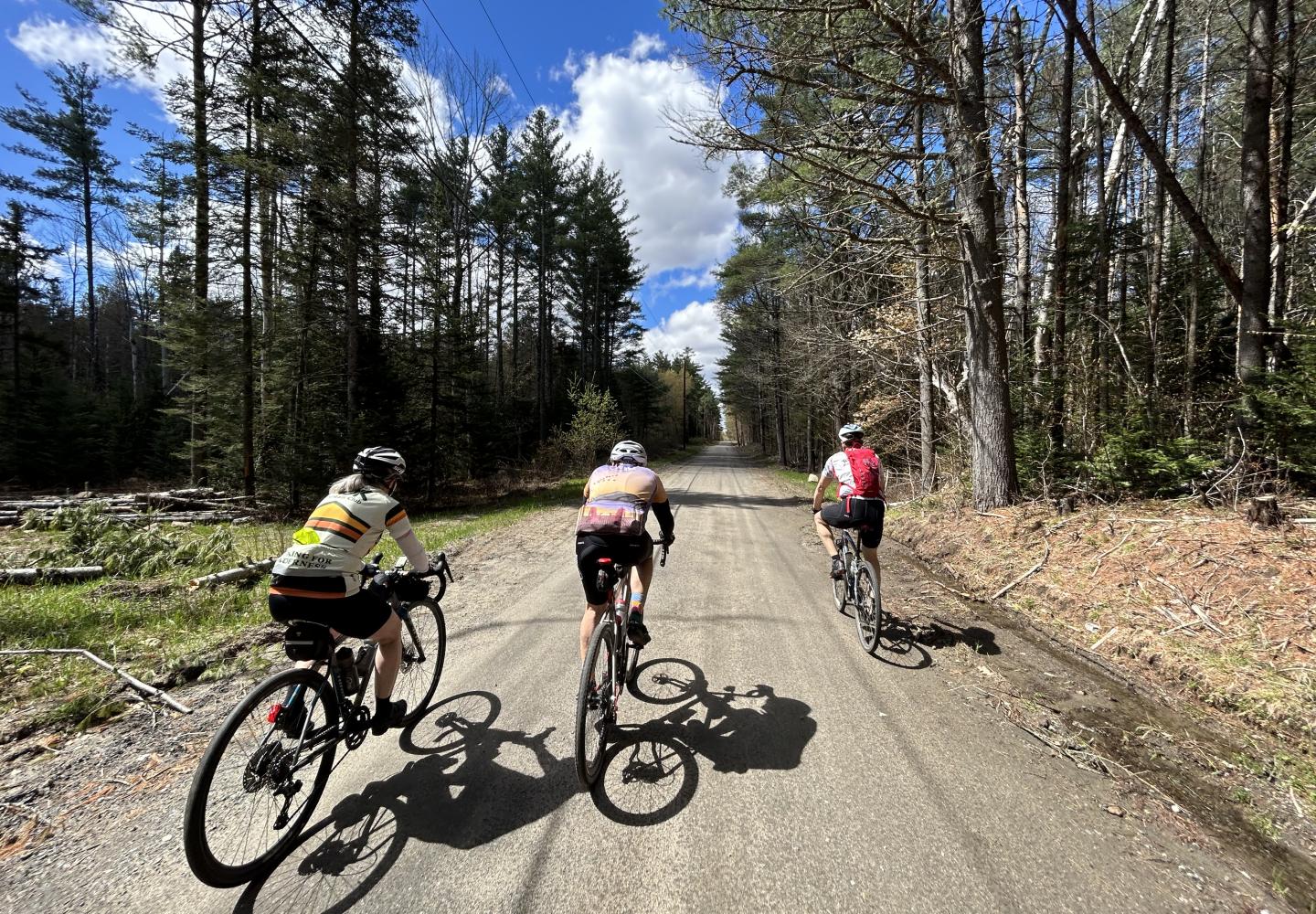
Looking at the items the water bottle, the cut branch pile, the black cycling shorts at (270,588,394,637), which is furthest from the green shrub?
the cut branch pile

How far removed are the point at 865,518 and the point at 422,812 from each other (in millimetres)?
3821

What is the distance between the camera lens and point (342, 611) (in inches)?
94.8

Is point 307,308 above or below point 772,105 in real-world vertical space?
below

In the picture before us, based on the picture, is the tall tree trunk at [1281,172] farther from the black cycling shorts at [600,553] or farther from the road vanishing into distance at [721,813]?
the black cycling shorts at [600,553]

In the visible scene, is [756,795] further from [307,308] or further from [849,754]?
[307,308]

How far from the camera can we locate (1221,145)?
1199 centimetres

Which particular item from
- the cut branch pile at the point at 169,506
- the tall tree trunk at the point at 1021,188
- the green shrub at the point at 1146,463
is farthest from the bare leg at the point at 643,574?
the cut branch pile at the point at 169,506

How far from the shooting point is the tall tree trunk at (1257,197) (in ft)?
16.1

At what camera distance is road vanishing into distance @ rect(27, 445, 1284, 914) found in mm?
1882

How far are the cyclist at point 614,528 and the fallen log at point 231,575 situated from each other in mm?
4279

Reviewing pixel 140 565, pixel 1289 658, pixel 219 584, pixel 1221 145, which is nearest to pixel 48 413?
pixel 140 565

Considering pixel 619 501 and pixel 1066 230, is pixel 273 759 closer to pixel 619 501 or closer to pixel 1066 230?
pixel 619 501

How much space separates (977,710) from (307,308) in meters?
15.7

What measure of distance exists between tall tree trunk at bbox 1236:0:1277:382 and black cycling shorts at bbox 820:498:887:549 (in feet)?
14.5
